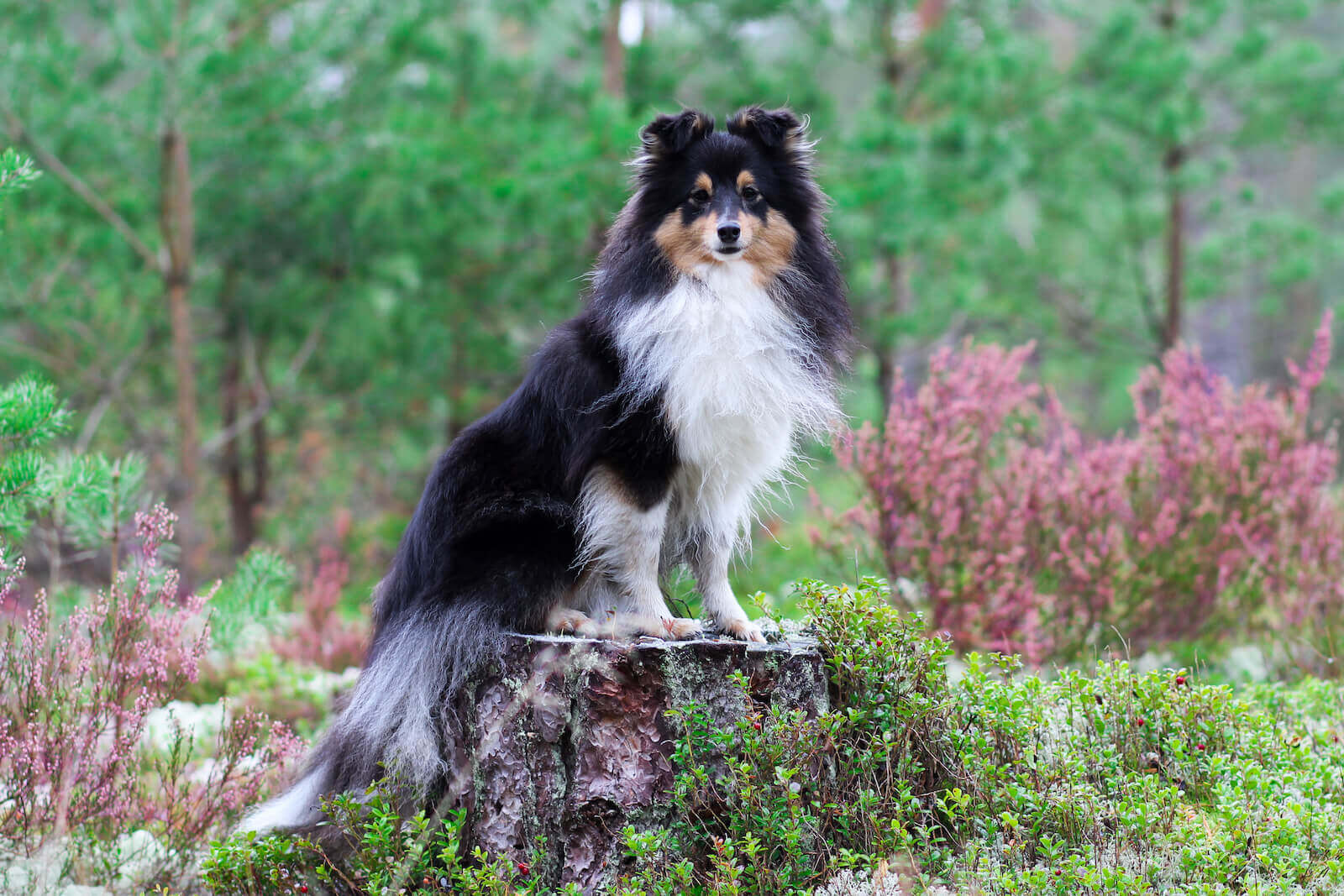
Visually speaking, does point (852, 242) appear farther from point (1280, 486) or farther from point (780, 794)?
point (780, 794)

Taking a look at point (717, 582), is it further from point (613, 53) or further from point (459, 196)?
point (613, 53)

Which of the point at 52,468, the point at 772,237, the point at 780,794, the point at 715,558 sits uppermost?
the point at 772,237

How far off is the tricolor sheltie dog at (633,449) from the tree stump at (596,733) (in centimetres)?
21

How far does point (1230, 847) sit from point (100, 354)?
26.4 ft

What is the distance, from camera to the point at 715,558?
11.3 feet

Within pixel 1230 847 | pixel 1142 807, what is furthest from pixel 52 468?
pixel 1230 847

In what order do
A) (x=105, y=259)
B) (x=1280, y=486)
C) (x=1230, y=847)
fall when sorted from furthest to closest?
(x=105, y=259) < (x=1280, y=486) < (x=1230, y=847)

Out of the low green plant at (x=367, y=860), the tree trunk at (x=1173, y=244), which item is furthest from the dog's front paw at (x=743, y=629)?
the tree trunk at (x=1173, y=244)

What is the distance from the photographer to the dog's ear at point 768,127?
346 cm

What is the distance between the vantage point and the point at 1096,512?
510cm

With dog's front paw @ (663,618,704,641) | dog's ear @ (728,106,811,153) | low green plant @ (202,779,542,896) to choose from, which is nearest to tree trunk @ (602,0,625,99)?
dog's ear @ (728,106,811,153)

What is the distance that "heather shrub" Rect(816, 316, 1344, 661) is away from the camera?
4969 mm

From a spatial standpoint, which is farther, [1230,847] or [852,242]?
[852,242]

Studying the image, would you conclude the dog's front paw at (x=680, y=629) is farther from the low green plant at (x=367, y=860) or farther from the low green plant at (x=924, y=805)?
the low green plant at (x=367, y=860)
